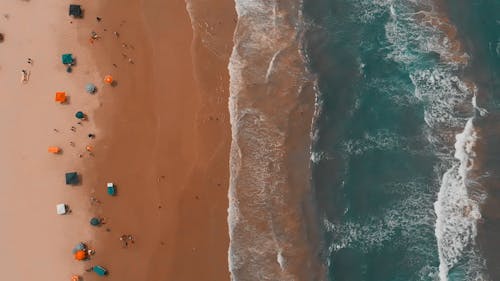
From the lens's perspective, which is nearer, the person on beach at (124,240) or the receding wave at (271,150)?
the receding wave at (271,150)

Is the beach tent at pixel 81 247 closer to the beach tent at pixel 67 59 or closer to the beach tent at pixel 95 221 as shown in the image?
the beach tent at pixel 95 221

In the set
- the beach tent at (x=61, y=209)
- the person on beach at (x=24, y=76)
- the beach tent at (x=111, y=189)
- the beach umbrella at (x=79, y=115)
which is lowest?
the beach tent at (x=61, y=209)

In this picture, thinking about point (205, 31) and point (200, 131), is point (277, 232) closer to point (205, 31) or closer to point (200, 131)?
point (200, 131)

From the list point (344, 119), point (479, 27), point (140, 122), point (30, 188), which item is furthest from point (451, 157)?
point (30, 188)

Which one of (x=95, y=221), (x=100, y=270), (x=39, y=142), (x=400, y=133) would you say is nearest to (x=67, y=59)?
(x=39, y=142)

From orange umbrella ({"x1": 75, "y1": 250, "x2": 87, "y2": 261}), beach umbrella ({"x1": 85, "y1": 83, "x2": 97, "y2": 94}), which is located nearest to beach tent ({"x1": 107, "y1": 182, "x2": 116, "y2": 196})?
orange umbrella ({"x1": 75, "y1": 250, "x2": 87, "y2": 261})

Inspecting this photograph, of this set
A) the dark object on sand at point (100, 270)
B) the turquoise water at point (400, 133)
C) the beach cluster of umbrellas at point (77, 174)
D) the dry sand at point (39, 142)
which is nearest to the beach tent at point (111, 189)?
the beach cluster of umbrellas at point (77, 174)
